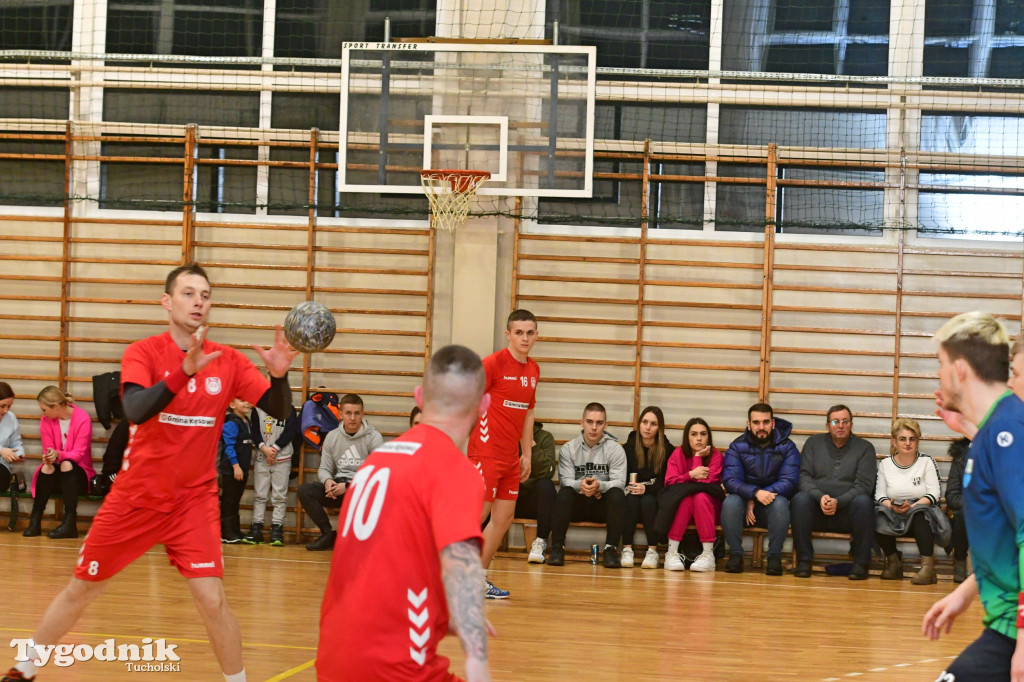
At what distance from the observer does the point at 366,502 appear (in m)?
2.34

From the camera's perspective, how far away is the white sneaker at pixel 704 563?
27.9ft

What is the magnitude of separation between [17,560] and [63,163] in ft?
14.0

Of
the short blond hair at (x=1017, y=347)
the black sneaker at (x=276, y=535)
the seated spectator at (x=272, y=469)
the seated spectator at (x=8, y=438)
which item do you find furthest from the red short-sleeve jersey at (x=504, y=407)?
the seated spectator at (x=8, y=438)

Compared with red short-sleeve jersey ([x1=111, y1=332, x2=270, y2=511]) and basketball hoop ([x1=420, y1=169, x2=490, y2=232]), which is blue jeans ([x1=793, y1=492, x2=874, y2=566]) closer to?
basketball hoop ([x1=420, y1=169, x2=490, y2=232])

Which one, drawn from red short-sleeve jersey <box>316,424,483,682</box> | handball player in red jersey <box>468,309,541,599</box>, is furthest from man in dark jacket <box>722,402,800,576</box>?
red short-sleeve jersey <box>316,424,483,682</box>

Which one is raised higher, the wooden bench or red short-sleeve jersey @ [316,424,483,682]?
red short-sleeve jersey @ [316,424,483,682]

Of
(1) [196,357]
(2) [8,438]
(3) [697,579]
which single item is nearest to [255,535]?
(2) [8,438]

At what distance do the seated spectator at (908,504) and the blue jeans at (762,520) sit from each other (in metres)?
0.83

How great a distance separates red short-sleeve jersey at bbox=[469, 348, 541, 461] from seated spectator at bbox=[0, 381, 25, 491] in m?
→ 4.94

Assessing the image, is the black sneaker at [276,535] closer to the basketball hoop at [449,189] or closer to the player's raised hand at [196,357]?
the basketball hoop at [449,189]

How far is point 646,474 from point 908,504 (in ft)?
7.34

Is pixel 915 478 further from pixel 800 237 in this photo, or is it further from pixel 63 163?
pixel 63 163

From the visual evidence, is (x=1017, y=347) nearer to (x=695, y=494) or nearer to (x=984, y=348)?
(x=984, y=348)

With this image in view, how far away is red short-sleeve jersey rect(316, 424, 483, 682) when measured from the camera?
229cm
